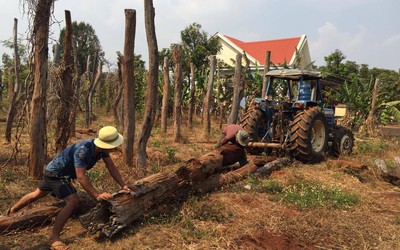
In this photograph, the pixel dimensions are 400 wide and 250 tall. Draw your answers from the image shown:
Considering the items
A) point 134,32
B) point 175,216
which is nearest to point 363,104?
point 134,32

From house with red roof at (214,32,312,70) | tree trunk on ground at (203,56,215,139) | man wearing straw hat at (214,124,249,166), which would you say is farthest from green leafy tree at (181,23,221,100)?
man wearing straw hat at (214,124,249,166)

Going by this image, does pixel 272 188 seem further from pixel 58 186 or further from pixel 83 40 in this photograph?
pixel 83 40

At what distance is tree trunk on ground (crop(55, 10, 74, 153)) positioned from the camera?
22.3 feet

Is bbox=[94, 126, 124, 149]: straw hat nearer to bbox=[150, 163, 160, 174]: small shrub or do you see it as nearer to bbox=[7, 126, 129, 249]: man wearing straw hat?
bbox=[7, 126, 129, 249]: man wearing straw hat

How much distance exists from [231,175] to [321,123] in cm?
373

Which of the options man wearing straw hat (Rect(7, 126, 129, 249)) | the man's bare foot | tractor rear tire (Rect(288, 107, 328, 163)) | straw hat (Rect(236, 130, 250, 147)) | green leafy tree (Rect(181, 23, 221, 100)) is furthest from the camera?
green leafy tree (Rect(181, 23, 221, 100))

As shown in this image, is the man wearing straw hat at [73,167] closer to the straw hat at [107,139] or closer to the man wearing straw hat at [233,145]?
the straw hat at [107,139]

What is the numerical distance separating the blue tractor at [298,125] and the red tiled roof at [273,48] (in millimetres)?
21397

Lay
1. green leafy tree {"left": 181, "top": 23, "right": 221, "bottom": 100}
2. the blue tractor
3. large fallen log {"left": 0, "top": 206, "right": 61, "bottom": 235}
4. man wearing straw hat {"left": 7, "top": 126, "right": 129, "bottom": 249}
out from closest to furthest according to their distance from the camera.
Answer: man wearing straw hat {"left": 7, "top": 126, "right": 129, "bottom": 249}, large fallen log {"left": 0, "top": 206, "right": 61, "bottom": 235}, the blue tractor, green leafy tree {"left": 181, "top": 23, "right": 221, "bottom": 100}

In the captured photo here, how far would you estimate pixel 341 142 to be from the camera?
979 centimetres

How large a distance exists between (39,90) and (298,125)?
5295 millimetres

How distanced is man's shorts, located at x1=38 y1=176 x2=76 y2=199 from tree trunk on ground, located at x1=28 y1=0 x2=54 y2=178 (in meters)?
1.98

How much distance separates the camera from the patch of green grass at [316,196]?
17.9 feet

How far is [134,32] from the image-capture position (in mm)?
6918
